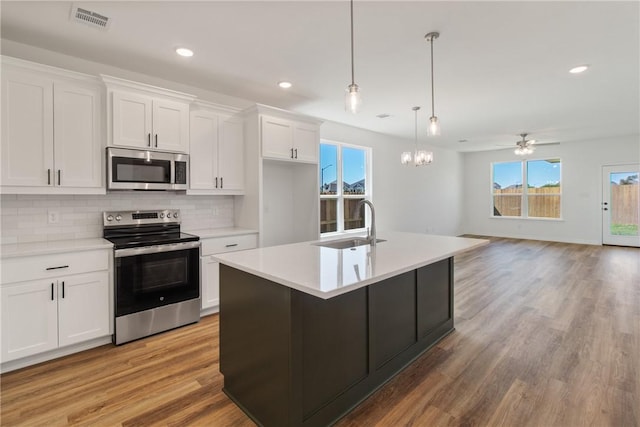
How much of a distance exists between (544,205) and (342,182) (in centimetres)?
644

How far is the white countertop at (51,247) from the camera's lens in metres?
2.34

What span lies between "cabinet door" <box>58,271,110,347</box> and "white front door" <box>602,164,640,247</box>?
33.4 feet

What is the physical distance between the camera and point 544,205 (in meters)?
8.62

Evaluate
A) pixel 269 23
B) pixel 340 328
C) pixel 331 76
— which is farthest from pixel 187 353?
pixel 331 76

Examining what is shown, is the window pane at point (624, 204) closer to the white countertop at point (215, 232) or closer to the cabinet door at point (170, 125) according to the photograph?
the white countertop at point (215, 232)

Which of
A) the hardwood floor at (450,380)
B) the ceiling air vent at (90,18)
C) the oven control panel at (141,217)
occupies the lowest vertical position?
the hardwood floor at (450,380)

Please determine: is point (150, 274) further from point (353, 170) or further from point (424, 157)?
point (353, 170)

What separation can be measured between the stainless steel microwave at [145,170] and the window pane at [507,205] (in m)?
9.13

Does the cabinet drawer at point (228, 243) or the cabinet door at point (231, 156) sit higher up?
the cabinet door at point (231, 156)

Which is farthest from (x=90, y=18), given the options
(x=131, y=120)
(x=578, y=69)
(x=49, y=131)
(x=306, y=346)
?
(x=578, y=69)

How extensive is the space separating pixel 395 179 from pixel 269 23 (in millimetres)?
4985

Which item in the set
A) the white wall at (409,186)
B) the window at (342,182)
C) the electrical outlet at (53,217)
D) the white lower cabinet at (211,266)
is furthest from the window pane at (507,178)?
the electrical outlet at (53,217)

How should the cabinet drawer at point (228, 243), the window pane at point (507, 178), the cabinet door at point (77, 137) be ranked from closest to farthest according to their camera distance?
the cabinet door at point (77, 137), the cabinet drawer at point (228, 243), the window pane at point (507, 178)

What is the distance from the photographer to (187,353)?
8.73 feet
